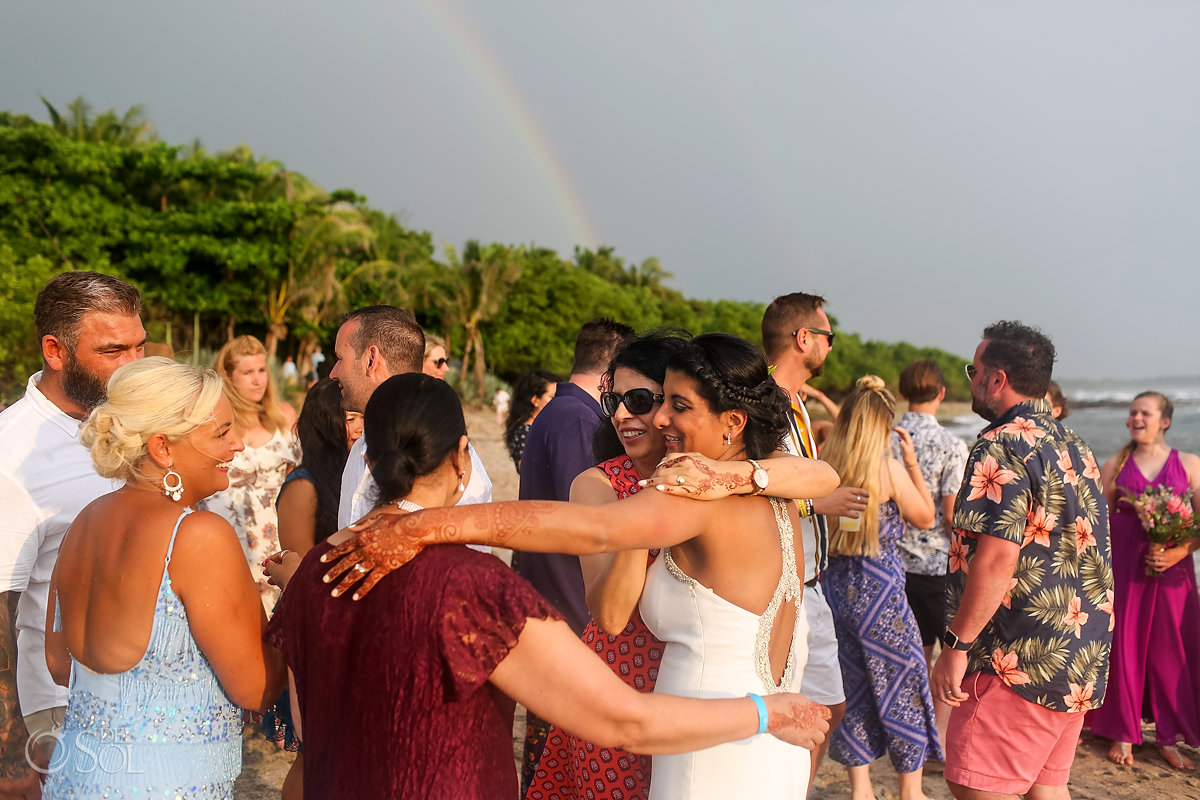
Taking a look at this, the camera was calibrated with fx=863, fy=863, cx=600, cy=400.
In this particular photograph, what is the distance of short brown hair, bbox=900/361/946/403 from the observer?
20.3ft

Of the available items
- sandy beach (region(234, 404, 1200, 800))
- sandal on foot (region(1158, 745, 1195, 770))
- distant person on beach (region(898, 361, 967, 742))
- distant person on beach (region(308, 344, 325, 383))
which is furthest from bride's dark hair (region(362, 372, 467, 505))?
distant person on beach (region(308, 344, 325, 383))

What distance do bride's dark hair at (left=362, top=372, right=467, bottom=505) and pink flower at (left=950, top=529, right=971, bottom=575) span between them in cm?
244

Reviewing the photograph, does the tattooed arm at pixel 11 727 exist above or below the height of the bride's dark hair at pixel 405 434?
below

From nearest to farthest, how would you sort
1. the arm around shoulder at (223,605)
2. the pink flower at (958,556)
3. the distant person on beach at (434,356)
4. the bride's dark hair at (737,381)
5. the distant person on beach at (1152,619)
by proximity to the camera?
the arm around shoulder at (223,605), the bride's dark hair at (737,381), the pink flower at (958,556), the distant person on beach at (434,356), the distant person on beach at (1152,619)

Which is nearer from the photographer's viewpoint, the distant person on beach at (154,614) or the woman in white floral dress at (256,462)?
the distant person on beach at (154,614)

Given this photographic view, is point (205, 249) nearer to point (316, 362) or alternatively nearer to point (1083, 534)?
point (316, 362)

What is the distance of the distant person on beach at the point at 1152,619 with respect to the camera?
17.5ft

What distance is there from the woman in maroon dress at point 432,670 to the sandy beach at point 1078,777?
3333 mm

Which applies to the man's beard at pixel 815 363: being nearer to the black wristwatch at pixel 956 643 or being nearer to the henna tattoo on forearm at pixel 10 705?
the black wristwatch at pixel 956 643

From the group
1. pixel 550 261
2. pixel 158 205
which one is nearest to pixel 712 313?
pixel 550 261

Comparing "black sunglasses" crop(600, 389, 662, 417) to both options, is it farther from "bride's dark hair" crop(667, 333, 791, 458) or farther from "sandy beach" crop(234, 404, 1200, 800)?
"sandy beach" crop(234, 404, 1200, 800)

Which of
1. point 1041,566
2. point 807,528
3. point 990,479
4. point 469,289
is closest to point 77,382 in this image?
point 807,528

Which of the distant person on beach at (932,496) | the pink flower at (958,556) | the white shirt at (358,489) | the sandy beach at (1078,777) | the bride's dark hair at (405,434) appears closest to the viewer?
the bride's dark hair at (405,434)

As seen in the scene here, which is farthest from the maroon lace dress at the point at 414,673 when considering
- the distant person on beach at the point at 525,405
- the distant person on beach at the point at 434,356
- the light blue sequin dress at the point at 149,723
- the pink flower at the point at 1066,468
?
the distant person on beach at the point at 525,405
